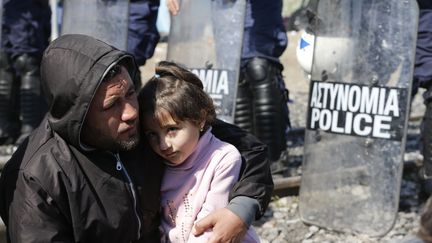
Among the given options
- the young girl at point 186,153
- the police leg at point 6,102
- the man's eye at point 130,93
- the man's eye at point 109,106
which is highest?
the man's eye at point 130,93

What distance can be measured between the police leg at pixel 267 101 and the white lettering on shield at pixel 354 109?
1.40ft

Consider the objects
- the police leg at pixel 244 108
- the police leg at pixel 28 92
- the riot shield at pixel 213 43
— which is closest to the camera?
the riot shield at pixel 213 43

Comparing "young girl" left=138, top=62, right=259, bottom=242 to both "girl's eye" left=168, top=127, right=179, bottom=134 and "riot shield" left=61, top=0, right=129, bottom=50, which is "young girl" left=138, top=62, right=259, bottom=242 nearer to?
"girl's eye" left=168, top=127, right=179, bottom=134

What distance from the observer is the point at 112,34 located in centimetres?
→ 514

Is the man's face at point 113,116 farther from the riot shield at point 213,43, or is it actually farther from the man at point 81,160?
the riot shield at point 213,43

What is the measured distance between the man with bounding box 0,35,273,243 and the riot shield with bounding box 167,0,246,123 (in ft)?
8.12

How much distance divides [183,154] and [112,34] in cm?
267

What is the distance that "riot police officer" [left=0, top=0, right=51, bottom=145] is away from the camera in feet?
19.7

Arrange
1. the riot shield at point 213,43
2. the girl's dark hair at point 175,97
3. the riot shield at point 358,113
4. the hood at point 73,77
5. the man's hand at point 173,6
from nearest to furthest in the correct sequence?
the hood at point 73,77
the girl's dark hair at point 175,97
the riot shield at point 358,113
the riot shield at point 213,43
the man's hand at point 173,6

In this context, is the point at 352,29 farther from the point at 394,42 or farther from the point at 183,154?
the point at 183,154

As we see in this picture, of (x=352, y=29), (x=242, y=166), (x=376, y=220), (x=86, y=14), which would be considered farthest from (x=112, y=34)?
(x=242, y=166)

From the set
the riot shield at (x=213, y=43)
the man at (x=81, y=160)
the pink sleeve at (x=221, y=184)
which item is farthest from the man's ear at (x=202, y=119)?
the riot shield at (x=213, y=43)

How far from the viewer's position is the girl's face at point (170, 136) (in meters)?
2.54

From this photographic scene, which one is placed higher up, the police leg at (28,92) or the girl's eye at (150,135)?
the girl's eye at (150,135)
